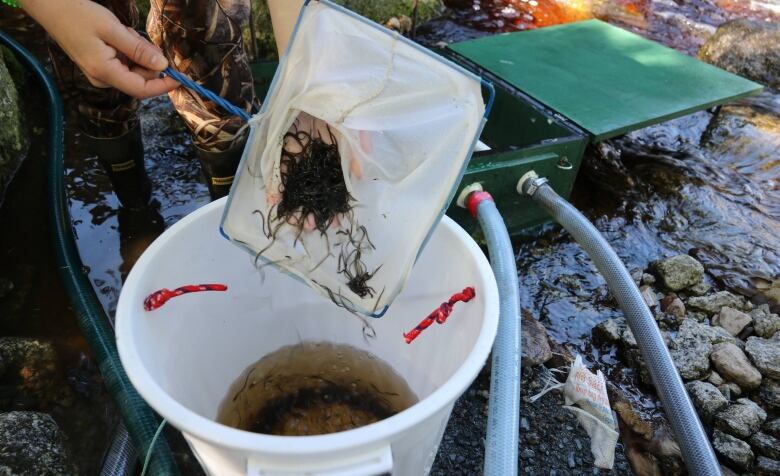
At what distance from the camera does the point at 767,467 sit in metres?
1.44

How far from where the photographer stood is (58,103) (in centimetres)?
203

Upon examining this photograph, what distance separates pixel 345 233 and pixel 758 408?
1.35 metres

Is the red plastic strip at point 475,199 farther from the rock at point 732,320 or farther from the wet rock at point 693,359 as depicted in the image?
the rock at point 732,320

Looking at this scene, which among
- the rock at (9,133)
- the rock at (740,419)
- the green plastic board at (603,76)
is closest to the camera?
the rock at (740,419)

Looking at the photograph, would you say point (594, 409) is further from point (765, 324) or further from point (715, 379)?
point (765, 324)

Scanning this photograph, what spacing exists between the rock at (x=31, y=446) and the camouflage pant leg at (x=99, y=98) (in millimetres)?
922

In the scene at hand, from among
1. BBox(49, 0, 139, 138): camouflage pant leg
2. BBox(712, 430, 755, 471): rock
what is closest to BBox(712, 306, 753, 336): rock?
BBox(712, 430, 755, 471): rock

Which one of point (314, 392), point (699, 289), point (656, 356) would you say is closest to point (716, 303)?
point (699, 289)

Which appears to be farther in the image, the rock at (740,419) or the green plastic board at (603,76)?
the green plastic board at (603,76)

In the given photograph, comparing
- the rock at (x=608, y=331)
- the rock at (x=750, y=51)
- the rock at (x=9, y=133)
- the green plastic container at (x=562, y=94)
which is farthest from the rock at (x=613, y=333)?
the rock at (x=750, y=51)

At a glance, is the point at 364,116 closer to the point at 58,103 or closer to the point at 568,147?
the point at 568,147

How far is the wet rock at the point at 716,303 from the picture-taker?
1.96 meters

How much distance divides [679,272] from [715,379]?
49 cm

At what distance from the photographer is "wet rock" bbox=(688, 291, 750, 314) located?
196 centimetres
